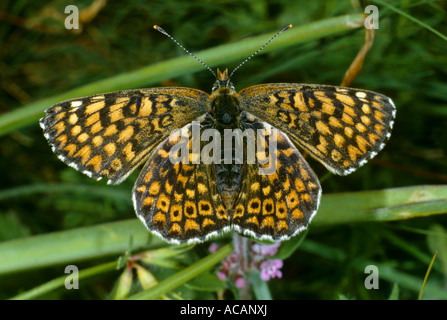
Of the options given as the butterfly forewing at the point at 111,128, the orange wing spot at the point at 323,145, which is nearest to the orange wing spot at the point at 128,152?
the butterfly forewing at the point at 111,128

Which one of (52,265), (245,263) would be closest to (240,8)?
(245,263)

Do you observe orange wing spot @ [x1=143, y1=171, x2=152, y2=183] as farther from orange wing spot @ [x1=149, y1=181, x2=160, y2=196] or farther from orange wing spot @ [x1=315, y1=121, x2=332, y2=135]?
orange wing spot @ [x1=315, y1=121, x2=332, y2=135]

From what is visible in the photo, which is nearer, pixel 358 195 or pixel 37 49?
pixel 358 195

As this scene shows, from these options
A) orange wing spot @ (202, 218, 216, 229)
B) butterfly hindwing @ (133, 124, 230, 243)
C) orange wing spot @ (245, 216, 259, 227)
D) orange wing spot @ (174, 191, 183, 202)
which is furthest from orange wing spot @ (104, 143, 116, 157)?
orange wing spot @ (245, 216, 259, 227)

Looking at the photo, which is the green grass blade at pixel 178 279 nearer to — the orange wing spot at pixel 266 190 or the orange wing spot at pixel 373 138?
the orange wing spot at pixel 266 190

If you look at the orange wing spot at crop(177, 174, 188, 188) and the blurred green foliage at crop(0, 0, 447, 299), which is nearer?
the orange wing spot at crop(177, 174, 188, 188)

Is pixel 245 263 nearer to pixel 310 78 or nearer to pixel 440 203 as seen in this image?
pixel 440 203
